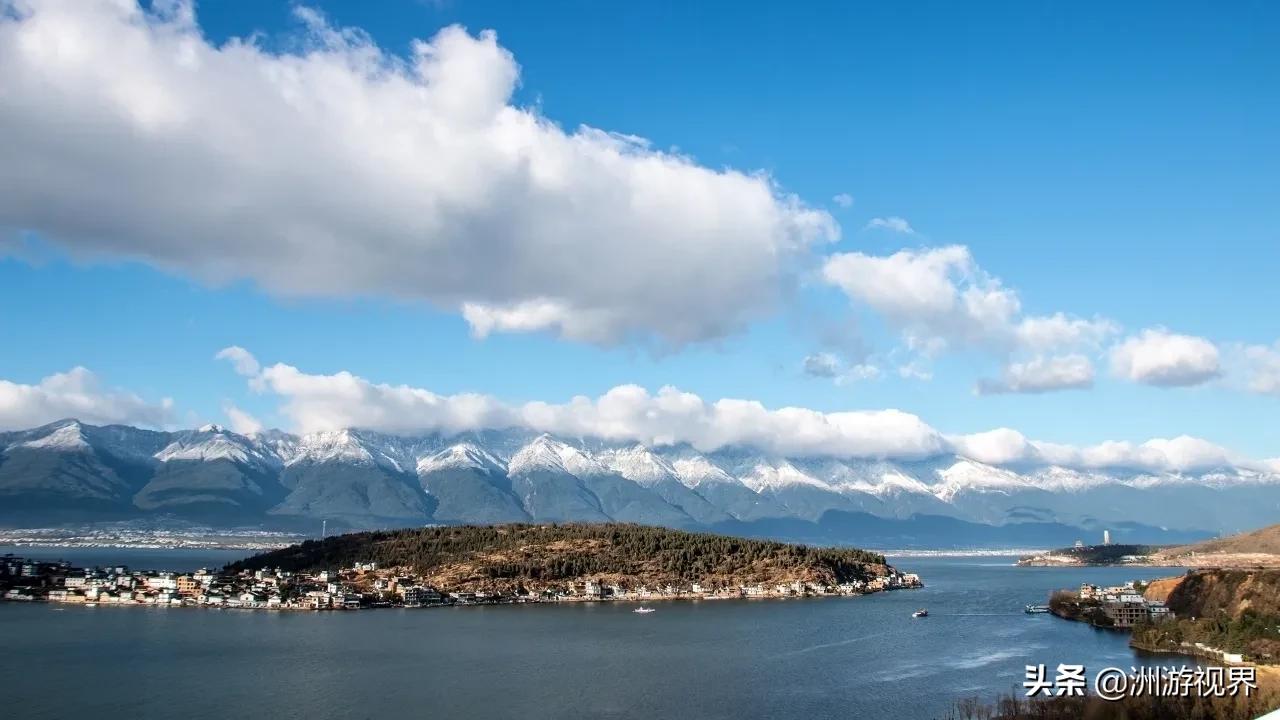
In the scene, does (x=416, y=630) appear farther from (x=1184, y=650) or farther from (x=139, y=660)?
(x=1184, y=650)

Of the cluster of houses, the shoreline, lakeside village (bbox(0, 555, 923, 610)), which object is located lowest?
the shoreline

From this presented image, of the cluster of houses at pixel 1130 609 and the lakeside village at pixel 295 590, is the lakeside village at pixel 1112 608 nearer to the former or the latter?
the cluster of houses at pixel 1130 609

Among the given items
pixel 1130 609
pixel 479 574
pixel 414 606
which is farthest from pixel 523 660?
pixel 1130 609

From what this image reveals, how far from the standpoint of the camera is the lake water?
67.4 metres

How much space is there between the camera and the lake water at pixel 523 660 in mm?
67438

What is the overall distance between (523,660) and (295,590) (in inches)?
2482

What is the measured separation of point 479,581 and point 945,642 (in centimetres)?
6842

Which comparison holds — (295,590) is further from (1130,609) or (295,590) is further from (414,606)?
(1130,609)

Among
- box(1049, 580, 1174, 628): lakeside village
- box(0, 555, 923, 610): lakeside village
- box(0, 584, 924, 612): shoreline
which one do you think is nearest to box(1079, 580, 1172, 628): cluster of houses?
box(1049, 580, 1174, 628): lakeside village

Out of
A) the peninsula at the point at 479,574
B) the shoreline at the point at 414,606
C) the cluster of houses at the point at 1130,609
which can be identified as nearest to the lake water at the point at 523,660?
the shoreline at the point at 414,606

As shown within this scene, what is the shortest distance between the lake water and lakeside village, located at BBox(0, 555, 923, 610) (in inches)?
280

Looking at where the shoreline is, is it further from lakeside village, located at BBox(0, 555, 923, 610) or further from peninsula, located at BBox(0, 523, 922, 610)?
peninsula, located at BBox(0, 523, 922, 610)

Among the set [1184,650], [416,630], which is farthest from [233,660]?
[1184,650]

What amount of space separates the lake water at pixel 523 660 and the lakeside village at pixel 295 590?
23.3ft
